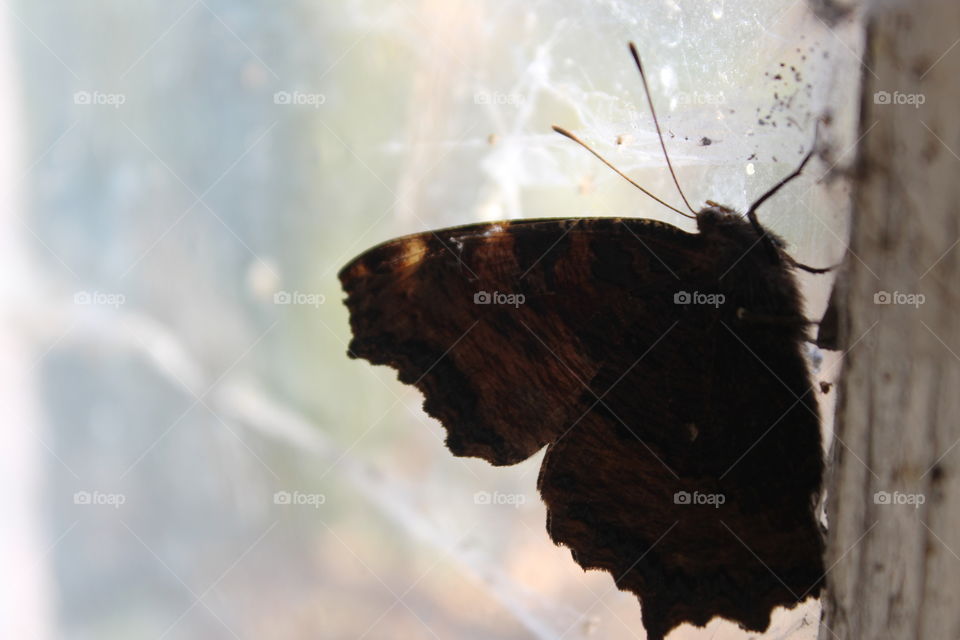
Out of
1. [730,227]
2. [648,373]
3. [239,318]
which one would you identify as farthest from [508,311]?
[239,318]

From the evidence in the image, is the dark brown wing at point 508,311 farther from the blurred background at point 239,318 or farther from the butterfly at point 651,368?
the blurred background at point 239,318

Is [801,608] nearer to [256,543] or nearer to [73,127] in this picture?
Result: [256,543]

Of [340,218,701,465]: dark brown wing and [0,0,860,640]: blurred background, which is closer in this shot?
[340,218,701,465]: dark brown wing

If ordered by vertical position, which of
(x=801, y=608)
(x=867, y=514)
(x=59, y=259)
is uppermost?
(x=59, y=259)

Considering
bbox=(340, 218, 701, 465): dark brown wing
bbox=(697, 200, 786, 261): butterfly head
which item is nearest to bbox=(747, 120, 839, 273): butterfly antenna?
bbox=(697, 200, 786, 261): butterfly head

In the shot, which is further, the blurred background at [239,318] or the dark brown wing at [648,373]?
the blurred background at [239,318]

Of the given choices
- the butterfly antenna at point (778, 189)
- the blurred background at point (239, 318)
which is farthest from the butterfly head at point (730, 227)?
the blurred background at point (239, 318)

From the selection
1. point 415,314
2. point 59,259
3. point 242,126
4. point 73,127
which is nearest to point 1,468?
point 59,259

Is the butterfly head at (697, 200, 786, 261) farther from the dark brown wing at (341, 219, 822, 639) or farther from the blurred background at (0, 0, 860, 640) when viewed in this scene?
the blurred background at (0, 0, 860, 640)
